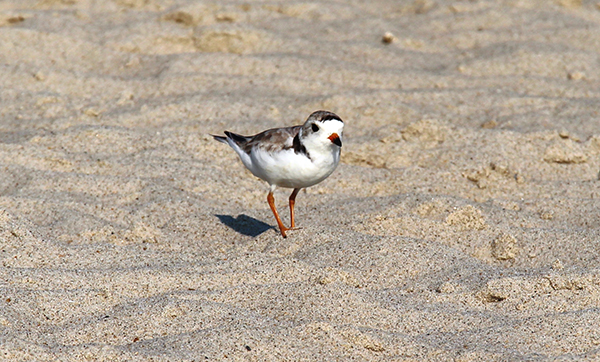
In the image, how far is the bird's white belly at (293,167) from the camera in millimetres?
4867

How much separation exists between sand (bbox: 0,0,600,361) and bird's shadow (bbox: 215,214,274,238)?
0.10 ft

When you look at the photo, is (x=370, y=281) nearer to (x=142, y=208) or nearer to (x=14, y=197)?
(x=142, y=208)

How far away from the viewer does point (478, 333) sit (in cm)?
375

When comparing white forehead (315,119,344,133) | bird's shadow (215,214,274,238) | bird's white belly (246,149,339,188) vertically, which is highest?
white forehead (315,119,344,133)

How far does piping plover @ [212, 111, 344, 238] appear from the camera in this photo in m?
4.76

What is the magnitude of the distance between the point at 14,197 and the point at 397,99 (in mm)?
3719

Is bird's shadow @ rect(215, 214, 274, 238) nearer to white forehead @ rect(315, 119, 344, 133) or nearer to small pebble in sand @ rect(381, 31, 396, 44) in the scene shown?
white forehead @ rect(315, 119, 344, 133)

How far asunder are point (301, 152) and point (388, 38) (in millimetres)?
3776

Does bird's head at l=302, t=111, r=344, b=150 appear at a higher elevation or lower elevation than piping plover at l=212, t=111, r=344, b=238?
higher

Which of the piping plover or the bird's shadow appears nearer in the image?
the piping plover

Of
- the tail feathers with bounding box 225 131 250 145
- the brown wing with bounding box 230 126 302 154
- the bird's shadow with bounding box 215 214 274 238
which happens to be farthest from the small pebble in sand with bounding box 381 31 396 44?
the bird's shadow with bounding box 215 214 274 238

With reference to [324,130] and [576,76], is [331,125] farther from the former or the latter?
[576,76]

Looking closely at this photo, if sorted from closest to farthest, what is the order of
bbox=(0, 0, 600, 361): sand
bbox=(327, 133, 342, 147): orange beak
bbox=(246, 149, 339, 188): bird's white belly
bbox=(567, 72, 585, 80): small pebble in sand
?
bbox=(0, 0, 600, 361): sand, bbox=(327, 133, 342, 147): orange beak, bbox=(246, 149, 339, 188): bird's white belly, bbox=(567, 72, 585, 80): small pebble in sand

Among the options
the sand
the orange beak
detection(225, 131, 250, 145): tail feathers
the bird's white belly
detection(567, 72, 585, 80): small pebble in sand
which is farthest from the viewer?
detection(567, 72, 585, 80): small pebble in sand
